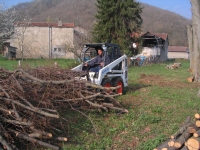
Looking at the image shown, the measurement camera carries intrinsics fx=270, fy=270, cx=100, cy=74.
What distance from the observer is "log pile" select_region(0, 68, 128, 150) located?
506 cm

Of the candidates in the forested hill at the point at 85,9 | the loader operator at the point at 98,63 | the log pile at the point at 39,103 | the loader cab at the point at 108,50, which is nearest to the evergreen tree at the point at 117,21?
the loader cab at the point at 108,50

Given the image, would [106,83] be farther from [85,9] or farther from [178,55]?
[178,55]

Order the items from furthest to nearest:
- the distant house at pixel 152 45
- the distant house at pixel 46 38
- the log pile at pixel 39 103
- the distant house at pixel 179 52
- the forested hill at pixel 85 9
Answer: the distant house at pixel 179 52 → the forested hill at pixel 85 9 → the distant house at pixel 46 38 → the distant house at pixel 152 45 → the log pile at pixel 39 103

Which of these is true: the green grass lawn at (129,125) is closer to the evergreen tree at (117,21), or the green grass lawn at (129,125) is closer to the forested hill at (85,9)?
the evergreen tree at (117,21)

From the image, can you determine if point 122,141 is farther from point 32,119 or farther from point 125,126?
point 32,119

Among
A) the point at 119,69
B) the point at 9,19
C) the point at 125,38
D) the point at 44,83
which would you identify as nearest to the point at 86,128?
the point at 44,83

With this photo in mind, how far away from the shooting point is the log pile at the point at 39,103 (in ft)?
16.6

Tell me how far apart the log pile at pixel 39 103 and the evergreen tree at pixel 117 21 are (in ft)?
71.7

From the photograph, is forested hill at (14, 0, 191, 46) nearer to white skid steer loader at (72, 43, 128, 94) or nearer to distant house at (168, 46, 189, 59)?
distant house at (168, 46, 189, 59)

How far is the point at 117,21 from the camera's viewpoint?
29812mm

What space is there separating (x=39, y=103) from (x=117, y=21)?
82.1 ft

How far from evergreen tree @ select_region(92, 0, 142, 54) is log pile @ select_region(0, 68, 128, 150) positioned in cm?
2186

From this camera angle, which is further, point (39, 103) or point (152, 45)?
point (152, 45)

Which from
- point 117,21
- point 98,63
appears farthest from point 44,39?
point 98,63
